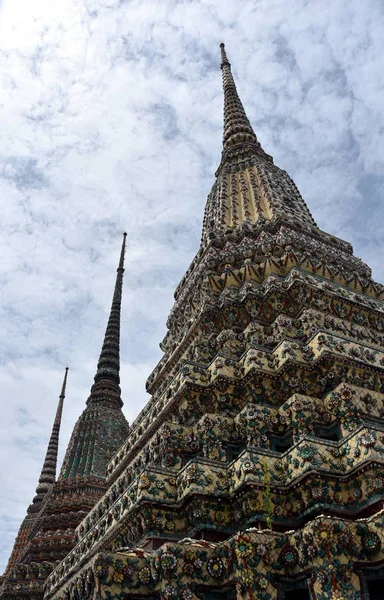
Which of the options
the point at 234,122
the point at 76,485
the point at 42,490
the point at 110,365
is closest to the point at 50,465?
the point at 42,490

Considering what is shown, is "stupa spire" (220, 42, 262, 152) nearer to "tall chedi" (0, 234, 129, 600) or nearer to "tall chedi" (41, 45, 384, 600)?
"tall chedi" (41, 45, 384, 600)

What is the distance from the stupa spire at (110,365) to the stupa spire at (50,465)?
11404mm

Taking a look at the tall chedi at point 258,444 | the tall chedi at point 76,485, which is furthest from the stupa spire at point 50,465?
the tall chedi at point 258,444

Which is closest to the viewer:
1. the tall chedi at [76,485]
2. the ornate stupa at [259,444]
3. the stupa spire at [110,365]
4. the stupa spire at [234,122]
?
the ornate stupa at [259,444]

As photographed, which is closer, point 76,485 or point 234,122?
point 76,485

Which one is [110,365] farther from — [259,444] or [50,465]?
[259,444]

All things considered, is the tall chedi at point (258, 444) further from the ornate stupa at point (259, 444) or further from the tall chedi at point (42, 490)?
the tall chedi at point (42, 490)

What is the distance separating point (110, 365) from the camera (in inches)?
1237

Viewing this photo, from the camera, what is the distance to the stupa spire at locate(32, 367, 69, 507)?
3762 centimetres

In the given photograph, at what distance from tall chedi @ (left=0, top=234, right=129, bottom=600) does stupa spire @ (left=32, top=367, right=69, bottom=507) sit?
444 inches

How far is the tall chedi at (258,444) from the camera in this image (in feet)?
25.3

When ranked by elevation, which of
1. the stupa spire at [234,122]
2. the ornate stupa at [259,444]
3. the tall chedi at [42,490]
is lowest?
the ornate stupa at [259,444]

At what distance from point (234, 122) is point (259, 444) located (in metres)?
20.2

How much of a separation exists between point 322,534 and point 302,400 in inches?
136
